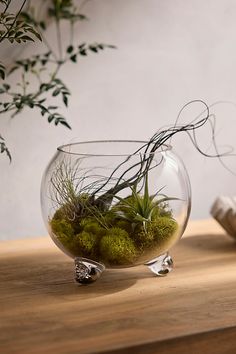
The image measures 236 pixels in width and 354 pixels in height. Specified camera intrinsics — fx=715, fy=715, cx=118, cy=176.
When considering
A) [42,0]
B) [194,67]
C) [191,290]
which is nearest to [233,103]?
[194,67]

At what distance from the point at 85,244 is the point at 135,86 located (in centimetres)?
63

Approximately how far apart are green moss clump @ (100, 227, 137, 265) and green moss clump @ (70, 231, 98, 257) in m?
0.02

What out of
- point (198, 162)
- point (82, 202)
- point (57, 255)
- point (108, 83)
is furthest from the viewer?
point (198, 162)

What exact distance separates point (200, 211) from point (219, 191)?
0.08 meters

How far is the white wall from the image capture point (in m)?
1.69

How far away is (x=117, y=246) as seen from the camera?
125cm

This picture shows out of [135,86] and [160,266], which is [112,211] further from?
[135,86]

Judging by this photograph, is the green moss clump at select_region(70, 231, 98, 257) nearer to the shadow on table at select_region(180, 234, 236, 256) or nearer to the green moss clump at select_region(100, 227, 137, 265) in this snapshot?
the green moss clump at select_region(100, 227, 137, 265)

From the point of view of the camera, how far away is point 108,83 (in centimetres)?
174

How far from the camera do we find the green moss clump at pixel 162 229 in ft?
4.17

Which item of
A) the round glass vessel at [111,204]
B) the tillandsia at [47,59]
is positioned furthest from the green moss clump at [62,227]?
the tillandsia at [47,59]

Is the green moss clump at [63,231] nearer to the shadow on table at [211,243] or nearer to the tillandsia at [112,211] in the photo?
the tillandsia at [112,211]

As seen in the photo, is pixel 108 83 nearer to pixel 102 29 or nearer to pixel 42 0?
pixel 102 29

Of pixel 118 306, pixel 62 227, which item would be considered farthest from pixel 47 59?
pixel 118 306
